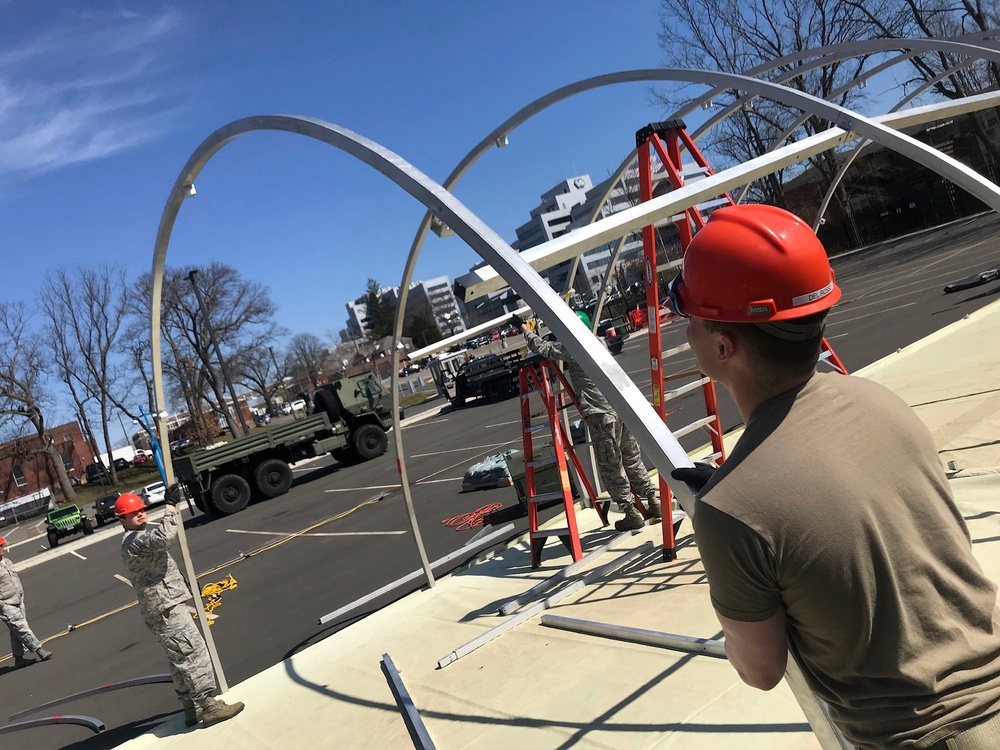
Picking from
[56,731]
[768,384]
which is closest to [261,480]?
[56,731]

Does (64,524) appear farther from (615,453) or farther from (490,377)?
(615,453)

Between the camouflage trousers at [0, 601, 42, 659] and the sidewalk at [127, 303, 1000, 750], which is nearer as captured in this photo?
the sidewalk at [127, 303, 1000, 750]

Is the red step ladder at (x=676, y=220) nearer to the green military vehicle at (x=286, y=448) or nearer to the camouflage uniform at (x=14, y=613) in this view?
the camouflage uniform at (x=14, y=613)

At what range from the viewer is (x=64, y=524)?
26.5 meters

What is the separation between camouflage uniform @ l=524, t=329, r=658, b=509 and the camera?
6734 millimetres

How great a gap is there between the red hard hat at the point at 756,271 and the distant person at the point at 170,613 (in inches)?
200

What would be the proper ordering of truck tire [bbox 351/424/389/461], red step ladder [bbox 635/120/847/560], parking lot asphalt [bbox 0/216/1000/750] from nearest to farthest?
red step ladder [bbox 635/120/847/560]
parking lot asphalt [bbox 0/216/1000/750]
truck tire [bbox 351/424/389/461]

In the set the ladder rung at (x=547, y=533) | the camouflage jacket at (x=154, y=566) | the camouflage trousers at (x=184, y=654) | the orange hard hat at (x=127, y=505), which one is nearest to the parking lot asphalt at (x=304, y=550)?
the camouflage trousers at (x=184, y=654)

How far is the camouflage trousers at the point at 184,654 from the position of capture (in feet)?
18.0

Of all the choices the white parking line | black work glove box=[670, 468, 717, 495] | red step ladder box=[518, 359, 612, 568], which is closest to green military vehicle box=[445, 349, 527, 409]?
the white parking line

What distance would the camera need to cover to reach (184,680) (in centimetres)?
550

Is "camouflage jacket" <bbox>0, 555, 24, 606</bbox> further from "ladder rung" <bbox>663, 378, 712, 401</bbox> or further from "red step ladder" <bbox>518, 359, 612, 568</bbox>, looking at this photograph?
"ladder rung" <bbox>663, 378, 712, 401</bbox>

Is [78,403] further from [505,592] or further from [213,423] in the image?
[505,592]

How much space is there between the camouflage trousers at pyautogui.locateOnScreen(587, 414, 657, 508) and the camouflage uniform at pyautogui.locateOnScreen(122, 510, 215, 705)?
3634 millimetres
